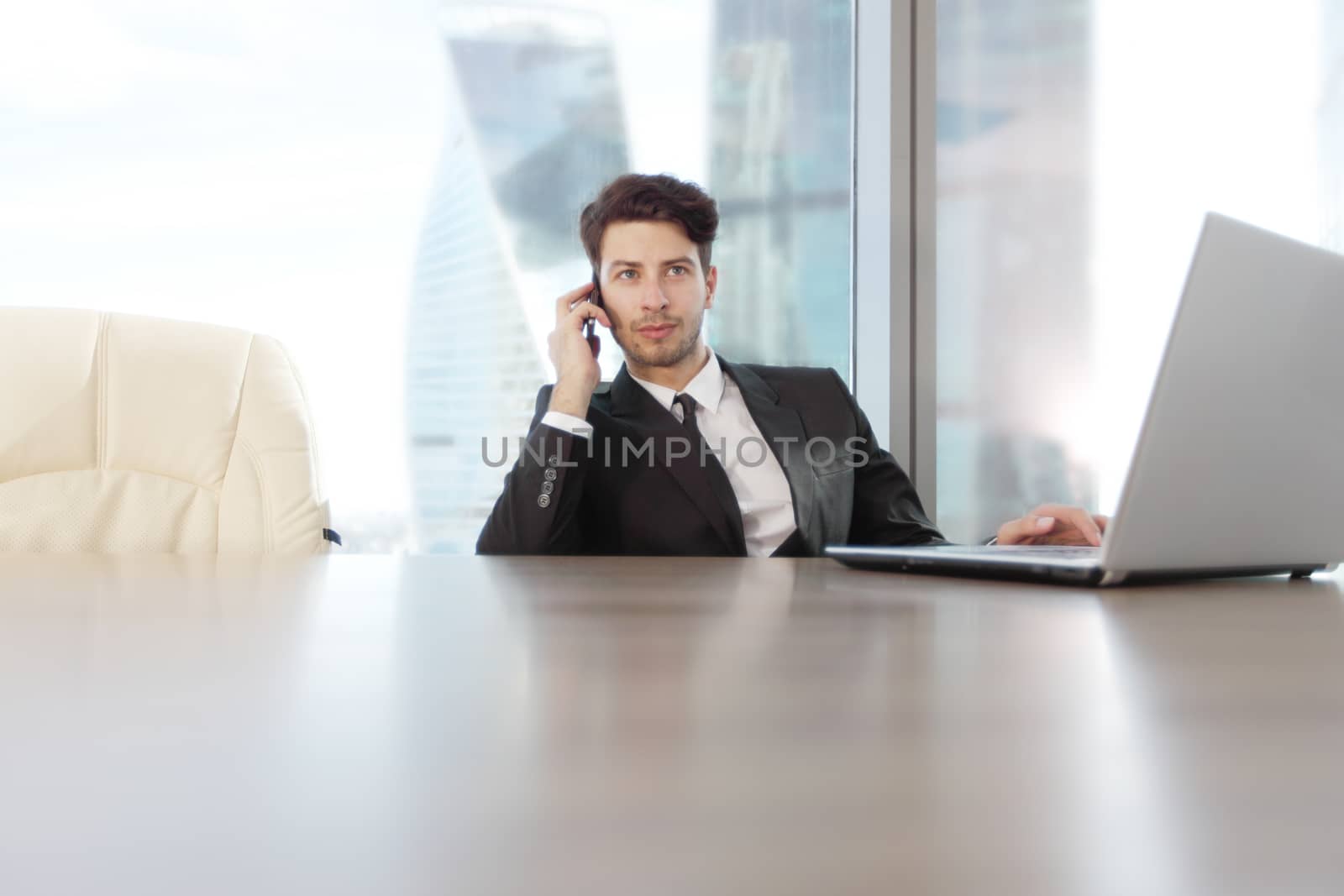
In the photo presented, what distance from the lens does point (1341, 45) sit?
95.0 inches

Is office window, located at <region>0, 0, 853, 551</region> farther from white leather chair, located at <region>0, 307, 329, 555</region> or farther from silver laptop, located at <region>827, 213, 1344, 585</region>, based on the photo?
silver laptop, located at <region>827, 213, 1344, 585</region>

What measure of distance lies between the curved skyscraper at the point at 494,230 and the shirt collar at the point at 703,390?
0.56 meters

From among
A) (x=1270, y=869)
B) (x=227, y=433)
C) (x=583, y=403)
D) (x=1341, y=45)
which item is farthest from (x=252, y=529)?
(x=1341, y=45)

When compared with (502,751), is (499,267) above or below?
above

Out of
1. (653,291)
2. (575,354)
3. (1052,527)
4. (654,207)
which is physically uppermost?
(654,207)

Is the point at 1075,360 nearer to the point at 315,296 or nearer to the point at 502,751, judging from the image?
the point at 315,296

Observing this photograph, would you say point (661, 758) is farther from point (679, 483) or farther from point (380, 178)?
point (380, 178)

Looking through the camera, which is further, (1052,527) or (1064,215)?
(1064,215)

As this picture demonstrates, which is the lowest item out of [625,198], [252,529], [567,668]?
[252,529]

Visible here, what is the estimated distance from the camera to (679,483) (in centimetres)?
160

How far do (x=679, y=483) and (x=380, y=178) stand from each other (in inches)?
47.2

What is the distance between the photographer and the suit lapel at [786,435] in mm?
1679

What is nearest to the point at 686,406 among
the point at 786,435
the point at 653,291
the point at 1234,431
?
the point at 786,435

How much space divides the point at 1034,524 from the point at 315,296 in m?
1.76
